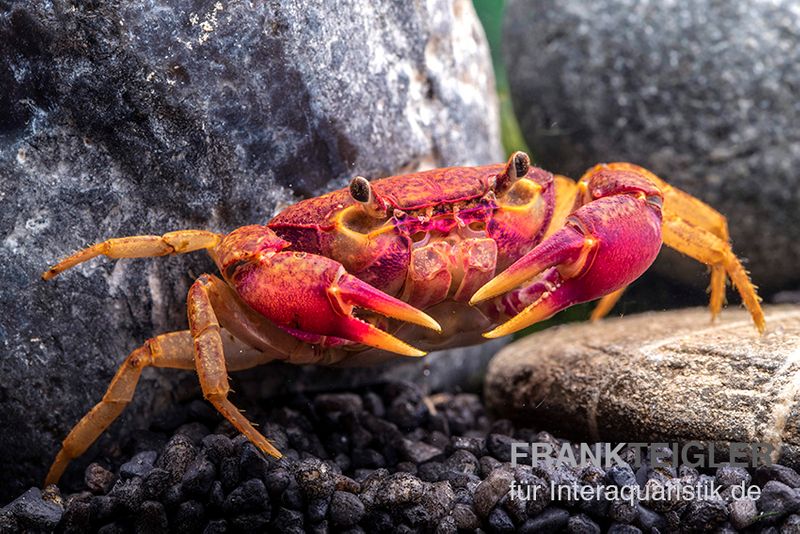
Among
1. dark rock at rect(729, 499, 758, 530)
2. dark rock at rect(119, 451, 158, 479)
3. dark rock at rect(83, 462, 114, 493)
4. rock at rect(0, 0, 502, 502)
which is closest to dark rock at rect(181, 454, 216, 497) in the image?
dark rock at rect(119, 451, 158, 479)

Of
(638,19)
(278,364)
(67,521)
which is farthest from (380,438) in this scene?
(638,19)

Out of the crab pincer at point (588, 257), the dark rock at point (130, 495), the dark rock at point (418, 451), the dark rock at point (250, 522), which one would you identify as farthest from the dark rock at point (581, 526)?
the dark rock at point (130, 495)

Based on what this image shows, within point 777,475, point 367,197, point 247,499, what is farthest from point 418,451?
point 777,475

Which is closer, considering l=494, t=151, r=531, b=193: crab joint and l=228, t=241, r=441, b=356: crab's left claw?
l=228, t=241, r=441, b=356: crab's left claw

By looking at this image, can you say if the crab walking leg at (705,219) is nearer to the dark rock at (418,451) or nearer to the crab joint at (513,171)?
the crab joint at (513,171)

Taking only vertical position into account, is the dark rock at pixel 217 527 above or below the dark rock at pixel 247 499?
below

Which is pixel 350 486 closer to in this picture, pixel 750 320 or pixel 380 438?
pixel 380 438

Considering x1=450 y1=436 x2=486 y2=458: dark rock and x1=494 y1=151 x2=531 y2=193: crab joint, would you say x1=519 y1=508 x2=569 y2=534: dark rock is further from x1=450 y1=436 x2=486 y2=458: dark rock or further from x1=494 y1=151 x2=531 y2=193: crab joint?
x1=494 y1=151 x2=531 y2=193: crab joint
